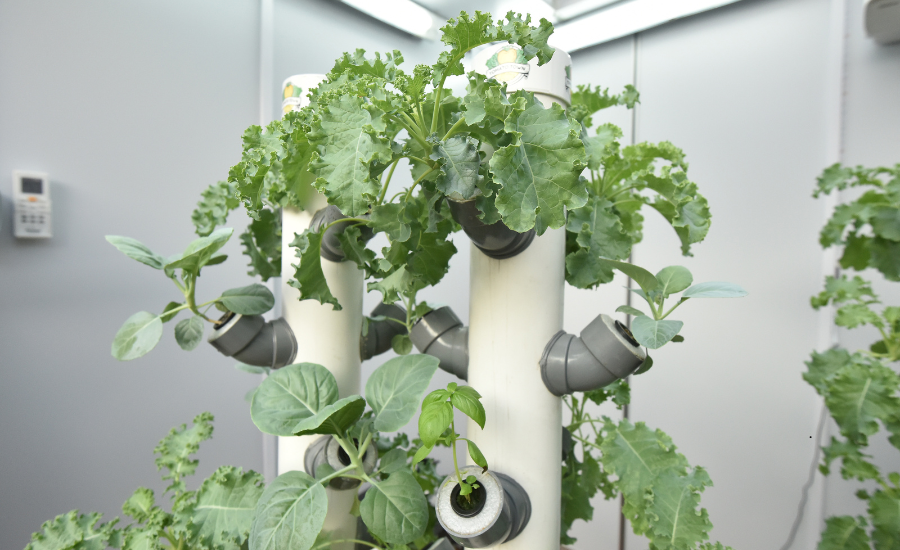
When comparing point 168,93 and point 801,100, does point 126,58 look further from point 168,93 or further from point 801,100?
point 801,100

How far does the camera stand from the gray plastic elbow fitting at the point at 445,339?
0.66 metres

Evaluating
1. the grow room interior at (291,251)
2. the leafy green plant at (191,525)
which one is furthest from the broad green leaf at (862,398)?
the leafy green plant at (191,525)

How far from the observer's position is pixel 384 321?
816mm

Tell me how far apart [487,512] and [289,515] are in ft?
0.70

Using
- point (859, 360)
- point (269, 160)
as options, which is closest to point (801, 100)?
point (859, 360)

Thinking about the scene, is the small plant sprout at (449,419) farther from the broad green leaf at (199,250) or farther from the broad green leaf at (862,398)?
the broad green leaf at (862,398)

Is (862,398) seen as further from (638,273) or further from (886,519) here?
(638,273)

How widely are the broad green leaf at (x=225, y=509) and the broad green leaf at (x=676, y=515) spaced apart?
0.50 meters

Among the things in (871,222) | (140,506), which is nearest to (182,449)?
(140,506)

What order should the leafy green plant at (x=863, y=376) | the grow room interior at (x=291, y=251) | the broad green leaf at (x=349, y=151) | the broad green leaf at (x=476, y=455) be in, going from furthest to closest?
1. the grow room interior at (x=291, y=251)
2. the leafy green plant at (x=863, y=376)
3. the broad green leaf at (x=476, y=455)
4. the broad green leaf at (x=349, y=151)

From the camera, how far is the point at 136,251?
67cm

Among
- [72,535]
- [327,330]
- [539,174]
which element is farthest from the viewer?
[327,330]

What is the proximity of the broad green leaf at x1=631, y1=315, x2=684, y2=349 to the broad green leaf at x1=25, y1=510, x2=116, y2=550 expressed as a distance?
0.73 meters

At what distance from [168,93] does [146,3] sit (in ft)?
0.64
